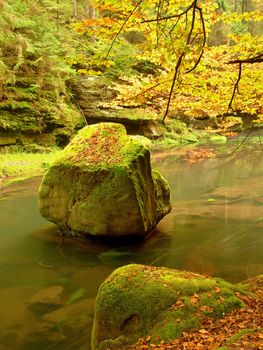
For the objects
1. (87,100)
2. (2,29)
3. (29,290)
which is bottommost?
(29,290)

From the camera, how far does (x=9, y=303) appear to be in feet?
19.7

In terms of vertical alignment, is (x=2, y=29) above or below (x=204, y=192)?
above

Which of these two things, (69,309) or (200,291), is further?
(69,309)

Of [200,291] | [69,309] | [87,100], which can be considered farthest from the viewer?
[87,100]

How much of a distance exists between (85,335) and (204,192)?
28.5 feet

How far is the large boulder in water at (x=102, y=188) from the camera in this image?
7.73 meters

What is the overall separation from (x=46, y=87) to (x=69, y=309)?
16625 millimetres

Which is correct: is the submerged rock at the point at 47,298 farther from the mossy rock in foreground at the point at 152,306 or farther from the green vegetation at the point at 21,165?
the green vegetation at the point at 21,165

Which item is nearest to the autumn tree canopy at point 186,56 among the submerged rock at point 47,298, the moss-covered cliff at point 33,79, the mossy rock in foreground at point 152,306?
the mossy rock in foreground at point 152,306

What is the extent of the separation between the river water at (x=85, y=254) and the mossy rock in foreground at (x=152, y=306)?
1.00m

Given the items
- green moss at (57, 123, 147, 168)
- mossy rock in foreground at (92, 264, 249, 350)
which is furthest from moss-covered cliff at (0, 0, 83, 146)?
mossy rock in foreground at (92, 264, 249, 350)

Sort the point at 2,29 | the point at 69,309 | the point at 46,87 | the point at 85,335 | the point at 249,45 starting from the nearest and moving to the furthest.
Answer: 1. the point at 85,335
2. the point at 69,309
3. the point at 249,45
4. the point at 2,29
5. the point at 46,87

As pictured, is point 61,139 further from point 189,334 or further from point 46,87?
point 189,334

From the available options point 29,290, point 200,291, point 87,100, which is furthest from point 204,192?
point 87,100
